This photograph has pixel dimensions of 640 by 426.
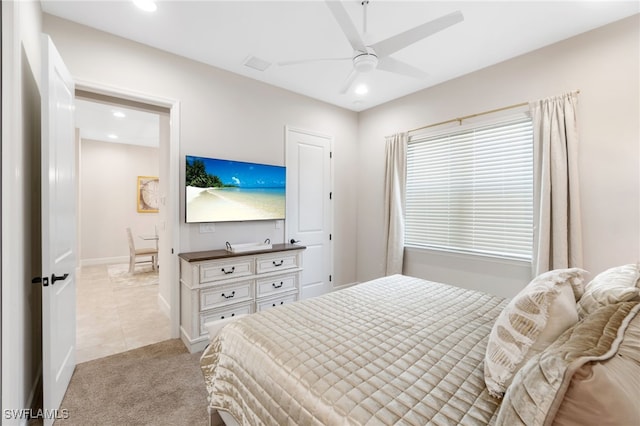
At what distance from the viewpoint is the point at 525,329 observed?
3.39 ft

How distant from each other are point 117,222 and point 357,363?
742cm

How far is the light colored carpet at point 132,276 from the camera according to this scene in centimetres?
485

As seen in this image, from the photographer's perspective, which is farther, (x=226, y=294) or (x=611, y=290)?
(x=226, y=294)

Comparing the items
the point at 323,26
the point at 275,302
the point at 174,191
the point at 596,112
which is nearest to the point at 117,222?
the point at 174,191

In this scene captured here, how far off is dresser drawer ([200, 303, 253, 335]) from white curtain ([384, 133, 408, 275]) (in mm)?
2006

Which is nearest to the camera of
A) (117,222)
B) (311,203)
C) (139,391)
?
(139,391)

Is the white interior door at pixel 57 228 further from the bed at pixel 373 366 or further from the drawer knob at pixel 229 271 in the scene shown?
the drawer knob at pixel 229 271

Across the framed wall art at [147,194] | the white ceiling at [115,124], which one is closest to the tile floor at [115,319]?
the framed wall art at [147,194]

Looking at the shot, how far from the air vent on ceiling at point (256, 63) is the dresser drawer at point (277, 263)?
2.13 meters

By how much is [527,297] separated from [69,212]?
289 cm

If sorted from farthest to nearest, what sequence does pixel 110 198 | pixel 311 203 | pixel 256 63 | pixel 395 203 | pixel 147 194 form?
pixel 147 194
pixel 110 198
pixel 311 203
pixel 395 203
pixel 256 63

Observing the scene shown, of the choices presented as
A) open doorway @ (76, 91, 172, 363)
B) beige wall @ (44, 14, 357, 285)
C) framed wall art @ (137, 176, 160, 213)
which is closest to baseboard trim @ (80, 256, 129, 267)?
open doorway @ (76, 91, 172, 363)

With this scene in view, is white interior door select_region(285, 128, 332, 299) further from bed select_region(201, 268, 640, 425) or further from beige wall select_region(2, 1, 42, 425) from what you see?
beige wall select_region(2, 1, 42, 425)

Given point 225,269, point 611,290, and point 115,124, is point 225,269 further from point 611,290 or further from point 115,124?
point 115,124
